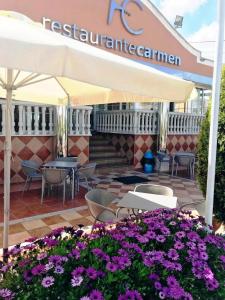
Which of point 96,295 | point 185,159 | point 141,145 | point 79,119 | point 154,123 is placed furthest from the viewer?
point 154,123

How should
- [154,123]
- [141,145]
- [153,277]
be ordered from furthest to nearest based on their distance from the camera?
[154,123] → [141,145] → [153,277]

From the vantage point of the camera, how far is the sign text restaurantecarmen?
8250 mm

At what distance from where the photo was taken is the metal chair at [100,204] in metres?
3.43

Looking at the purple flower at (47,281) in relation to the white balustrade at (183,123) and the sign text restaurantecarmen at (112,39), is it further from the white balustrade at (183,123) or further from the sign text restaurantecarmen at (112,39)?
the white balustrade at (183,123)

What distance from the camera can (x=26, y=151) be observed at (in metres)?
7.51

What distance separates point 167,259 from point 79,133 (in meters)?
6.74

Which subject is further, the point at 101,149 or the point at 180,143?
the point at 180,143

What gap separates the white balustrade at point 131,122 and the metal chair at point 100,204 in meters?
6.42

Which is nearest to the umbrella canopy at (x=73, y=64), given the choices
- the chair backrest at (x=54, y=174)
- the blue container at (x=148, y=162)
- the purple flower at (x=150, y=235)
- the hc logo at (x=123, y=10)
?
the purple flower at (x=150, y=235)

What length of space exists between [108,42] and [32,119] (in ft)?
12.6

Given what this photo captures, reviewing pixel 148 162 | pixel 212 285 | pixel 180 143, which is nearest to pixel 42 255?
pixel 212 285

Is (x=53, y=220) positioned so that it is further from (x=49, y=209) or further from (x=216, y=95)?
(x=216, y=95)

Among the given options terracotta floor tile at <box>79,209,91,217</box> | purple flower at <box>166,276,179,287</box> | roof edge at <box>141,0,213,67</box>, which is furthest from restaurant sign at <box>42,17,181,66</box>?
purple flower at <box>166,276,179,287</box>

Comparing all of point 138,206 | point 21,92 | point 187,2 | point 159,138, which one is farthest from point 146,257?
point 159,138
